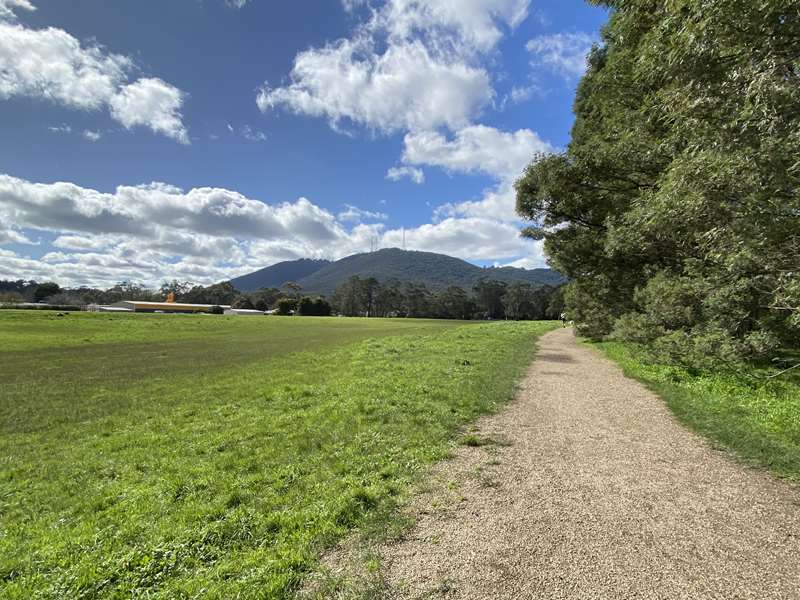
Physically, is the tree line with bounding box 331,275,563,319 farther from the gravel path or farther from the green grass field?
the gravel path

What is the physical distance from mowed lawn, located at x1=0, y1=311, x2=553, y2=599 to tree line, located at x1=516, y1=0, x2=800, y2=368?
5.75 m

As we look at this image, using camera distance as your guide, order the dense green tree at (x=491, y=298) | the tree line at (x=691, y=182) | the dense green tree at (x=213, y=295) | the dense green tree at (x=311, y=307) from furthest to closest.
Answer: the dense green tree at (x=213, y=295)
the dense green tree at (x=491, y=298)
the dense green tree at (x=311, y=307)
the tree line at (x=691, y=182)

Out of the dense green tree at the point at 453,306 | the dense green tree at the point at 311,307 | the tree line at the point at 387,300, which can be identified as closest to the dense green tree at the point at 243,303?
the tree line at the point at 387,300

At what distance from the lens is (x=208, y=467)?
23.1ft

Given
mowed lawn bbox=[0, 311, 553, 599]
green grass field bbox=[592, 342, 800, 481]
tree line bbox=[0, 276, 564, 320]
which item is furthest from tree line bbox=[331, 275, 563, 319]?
mowed lawn bbox=[0, 311, 553, 599]

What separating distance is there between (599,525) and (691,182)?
17.3 ft

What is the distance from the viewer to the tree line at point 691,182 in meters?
5.08

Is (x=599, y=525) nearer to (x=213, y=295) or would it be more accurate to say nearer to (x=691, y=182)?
(x=691, y=182)

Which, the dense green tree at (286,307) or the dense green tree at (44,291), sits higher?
the dense green tree at (44,291)

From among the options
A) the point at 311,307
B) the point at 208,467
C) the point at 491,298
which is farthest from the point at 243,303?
the point at 208,467

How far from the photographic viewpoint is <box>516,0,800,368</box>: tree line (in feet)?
16.7

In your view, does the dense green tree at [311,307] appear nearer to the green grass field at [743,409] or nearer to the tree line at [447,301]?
the tree line at [447,301]

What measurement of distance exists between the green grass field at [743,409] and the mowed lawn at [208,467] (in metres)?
4.21

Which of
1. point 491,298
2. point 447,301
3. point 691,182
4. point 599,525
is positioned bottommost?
point 599,525
